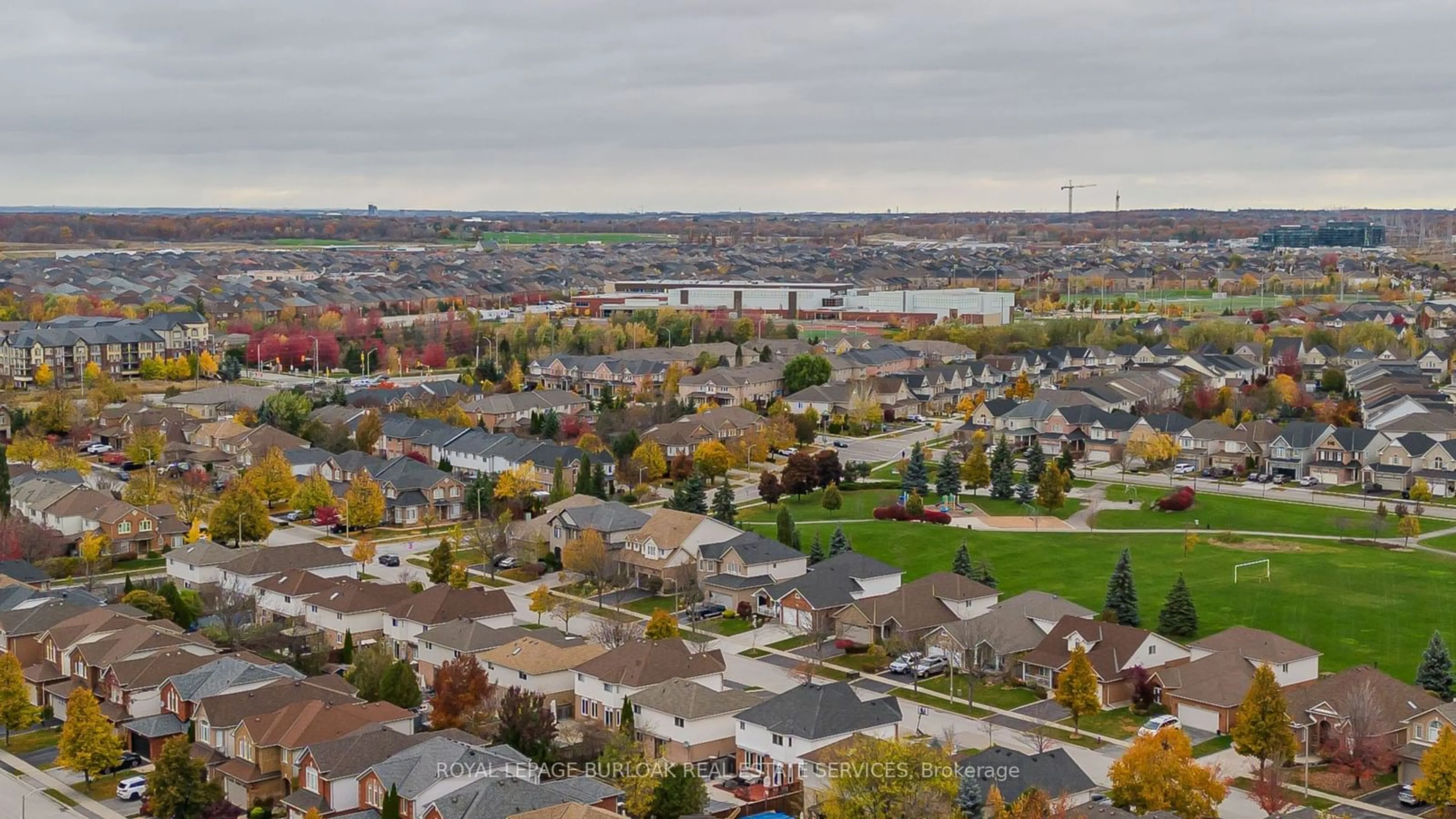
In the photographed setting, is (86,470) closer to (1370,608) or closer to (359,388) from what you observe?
(359,388)

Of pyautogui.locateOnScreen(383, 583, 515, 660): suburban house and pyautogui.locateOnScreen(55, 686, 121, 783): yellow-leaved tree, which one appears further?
pyautogui.locateOnScreen(383, 583, 515, 660): suburban house

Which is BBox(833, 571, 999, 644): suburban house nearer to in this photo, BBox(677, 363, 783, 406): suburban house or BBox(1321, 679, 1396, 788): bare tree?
BBox(1321, 679, 1396, 788): bare tree

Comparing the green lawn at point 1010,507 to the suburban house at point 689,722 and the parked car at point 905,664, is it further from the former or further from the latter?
the suburban house at point 689,722

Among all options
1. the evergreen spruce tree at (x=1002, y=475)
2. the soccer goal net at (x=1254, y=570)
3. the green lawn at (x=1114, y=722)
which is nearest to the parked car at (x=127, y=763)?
the green lawn at (x=1114, y=722)

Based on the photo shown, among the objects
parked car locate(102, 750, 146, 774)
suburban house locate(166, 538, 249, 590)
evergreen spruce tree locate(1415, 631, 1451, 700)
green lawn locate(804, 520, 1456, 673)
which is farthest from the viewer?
suburban house locate(166, 538, 249, 590)

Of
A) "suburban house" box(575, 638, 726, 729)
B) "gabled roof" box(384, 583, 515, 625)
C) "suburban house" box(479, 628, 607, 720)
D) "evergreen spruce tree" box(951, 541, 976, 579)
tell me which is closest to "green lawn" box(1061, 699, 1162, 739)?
"suburban house" box(575, 638, 726, 729)

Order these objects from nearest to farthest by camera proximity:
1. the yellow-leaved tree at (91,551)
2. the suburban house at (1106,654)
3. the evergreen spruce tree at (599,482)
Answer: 1. the suburban house at (1106,654)
2. the yellow-leaved tree at (91,551)
3. the evergreen spruce tree at (599,482)

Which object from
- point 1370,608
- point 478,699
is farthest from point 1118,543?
point 478,699
